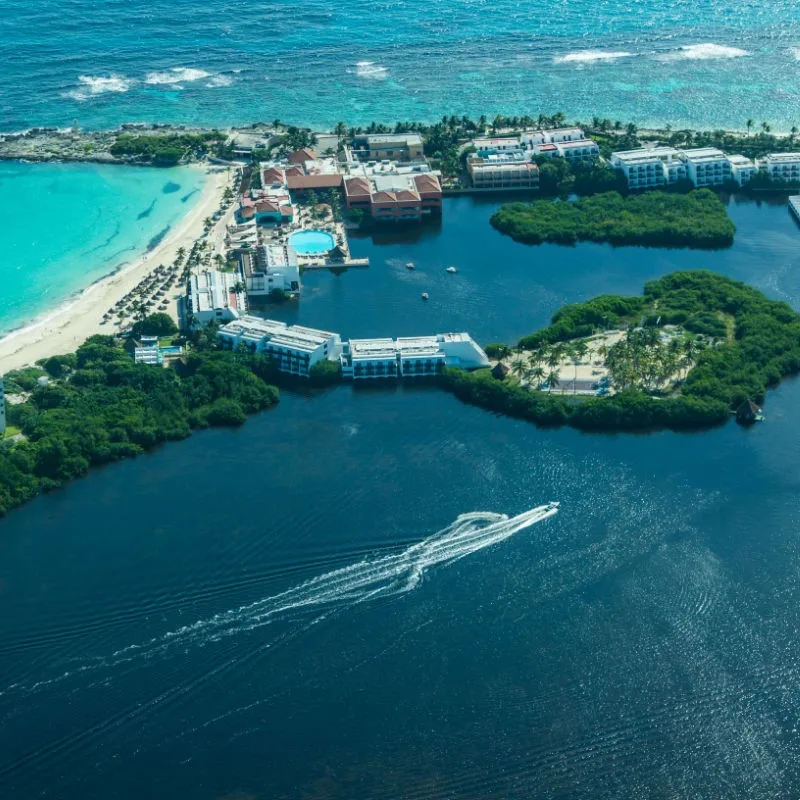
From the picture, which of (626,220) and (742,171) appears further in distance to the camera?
(742,171)

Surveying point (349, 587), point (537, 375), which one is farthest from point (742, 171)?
point (349, 587)

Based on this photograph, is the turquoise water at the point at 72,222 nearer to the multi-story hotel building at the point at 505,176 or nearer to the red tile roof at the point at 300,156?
the red tile roof at the point at 300,156

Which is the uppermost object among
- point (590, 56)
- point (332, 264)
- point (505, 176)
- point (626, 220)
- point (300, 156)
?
point (590, 56)

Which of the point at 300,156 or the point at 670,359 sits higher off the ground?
the point at 300,156

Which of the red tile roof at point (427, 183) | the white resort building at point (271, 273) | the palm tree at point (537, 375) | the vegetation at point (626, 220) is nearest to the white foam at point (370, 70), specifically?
the red tile roof at point (427, 183)

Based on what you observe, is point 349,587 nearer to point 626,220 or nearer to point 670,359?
Answer: point 670,359

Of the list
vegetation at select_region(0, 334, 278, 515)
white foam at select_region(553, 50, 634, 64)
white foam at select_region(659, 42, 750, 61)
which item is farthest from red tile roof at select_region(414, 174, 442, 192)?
white foam at select_region(659, 42, 750, 61)
